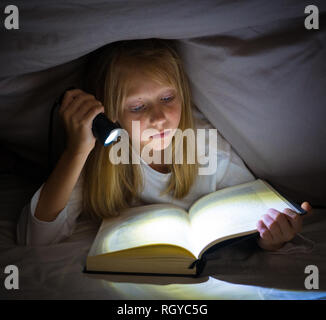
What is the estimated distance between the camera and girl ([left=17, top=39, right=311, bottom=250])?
0.91 metres

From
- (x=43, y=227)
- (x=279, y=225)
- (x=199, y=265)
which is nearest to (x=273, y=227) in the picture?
(x=279, y=225)

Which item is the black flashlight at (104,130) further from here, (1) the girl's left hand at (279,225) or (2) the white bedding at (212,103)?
(1) the girl's left hand at (279,225)

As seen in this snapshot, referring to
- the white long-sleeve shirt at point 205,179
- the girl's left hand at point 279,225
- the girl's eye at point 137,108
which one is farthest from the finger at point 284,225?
the girl's eye at point 137,108

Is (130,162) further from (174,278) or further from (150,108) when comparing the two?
(174,278)

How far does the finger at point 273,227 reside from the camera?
0.80 m

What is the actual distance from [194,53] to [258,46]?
0.16 m

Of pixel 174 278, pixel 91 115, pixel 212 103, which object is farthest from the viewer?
pixel 212 103

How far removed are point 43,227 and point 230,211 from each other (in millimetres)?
437

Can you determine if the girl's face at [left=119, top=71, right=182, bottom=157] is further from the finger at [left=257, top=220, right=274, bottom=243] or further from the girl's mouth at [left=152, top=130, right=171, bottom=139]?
the finger at [left=257, top=220, right=274, bottom=243]

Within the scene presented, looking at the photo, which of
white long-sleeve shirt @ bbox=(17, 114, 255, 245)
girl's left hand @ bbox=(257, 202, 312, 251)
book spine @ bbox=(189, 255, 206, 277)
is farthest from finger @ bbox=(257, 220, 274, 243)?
white long-sleeve shirt @ bbox=(17, 114, 255, 245)

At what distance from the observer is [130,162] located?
1.11 m

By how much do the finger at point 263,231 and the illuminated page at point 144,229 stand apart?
0.48 ft
